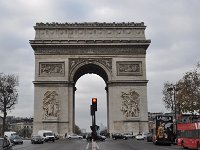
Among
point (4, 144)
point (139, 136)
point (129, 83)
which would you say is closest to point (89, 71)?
point (129, 83)

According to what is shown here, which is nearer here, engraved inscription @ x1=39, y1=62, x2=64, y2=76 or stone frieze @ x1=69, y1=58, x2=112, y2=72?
engraved inscription @ x1=39, y1=62, x2=64, y2=76

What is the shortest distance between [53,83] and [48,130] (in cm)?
710

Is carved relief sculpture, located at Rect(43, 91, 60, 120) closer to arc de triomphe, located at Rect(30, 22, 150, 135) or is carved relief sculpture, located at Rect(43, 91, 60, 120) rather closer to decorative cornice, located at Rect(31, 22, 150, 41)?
arc de triomphe, located at Rect(30, 22, 150, 135)

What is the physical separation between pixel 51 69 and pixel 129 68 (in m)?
11.8

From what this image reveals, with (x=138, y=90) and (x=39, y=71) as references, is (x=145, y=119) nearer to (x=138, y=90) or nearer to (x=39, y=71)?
(x=138, y=90)

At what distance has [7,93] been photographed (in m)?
70.2

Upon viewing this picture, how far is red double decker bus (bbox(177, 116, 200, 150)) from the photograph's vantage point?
33344mm

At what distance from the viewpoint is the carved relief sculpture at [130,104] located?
6291 centimetres

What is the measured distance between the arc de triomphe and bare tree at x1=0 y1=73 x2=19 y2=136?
8578mm

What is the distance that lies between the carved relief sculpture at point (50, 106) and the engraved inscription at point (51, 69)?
2.91m

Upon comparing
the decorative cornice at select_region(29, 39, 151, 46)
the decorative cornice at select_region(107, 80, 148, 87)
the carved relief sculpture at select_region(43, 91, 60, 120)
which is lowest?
the carved relief sculpture at select_region(43, 91, 60, 120)

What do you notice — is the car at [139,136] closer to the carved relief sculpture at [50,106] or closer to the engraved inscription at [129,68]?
the engraved inscription at [129,68]

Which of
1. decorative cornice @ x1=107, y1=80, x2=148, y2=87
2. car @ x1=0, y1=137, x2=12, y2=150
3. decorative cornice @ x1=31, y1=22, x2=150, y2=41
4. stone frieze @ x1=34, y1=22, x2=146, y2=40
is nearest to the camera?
car @ x1=0, y1=137, x2=12, y2=150

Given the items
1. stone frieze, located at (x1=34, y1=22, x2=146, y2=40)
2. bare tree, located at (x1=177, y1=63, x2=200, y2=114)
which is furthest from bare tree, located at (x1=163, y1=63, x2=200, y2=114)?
stone frieze, located at (x1=34, y1=22, x2=146, y2=40)
